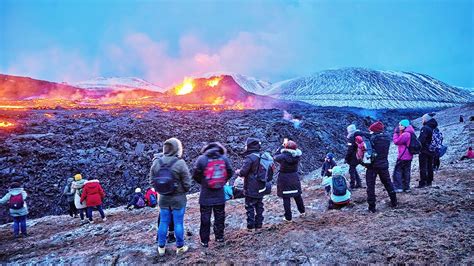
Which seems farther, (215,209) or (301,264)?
(215,209)

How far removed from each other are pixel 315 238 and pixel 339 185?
8.35ft

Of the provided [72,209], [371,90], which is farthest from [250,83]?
[72,209]

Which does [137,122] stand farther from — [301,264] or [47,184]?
[301,264]

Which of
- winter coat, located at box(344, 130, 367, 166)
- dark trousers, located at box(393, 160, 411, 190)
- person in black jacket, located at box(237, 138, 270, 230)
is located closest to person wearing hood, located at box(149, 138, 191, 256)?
person in black jacket, located at box(237, 138, 270, 230)

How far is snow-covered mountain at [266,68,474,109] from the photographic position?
58.2 metres

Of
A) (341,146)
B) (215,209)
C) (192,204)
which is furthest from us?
(341,146)

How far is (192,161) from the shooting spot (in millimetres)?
21000

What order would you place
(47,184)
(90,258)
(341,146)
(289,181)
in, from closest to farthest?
(90,258) → (289,181) → (47,184) → (341,146)

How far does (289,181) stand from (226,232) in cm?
202

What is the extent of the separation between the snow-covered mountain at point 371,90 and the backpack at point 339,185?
1995 inches

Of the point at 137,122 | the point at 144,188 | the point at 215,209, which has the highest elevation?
the point at 137,122

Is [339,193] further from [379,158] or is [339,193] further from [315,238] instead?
[315,238]

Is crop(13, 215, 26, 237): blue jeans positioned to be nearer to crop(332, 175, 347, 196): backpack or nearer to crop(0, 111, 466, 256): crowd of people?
crop(0, 111, 466, 256): crowd of people

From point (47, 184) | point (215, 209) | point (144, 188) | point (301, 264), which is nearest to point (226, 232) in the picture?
point (215, 209)
